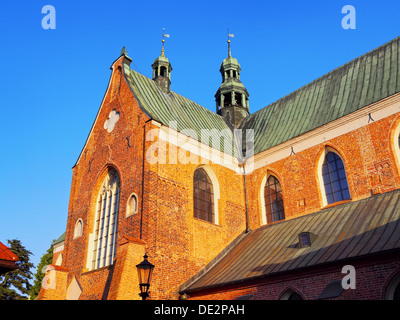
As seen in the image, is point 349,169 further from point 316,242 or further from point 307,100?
point 307,100

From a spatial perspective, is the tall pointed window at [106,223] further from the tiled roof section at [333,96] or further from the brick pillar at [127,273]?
the tiled roof section at [333,96]

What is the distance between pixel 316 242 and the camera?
12.0m

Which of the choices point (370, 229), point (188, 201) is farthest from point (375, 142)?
point (188, 201)

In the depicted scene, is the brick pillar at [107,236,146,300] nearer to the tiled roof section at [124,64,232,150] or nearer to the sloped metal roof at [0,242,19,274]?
the sloped metal roof at [0,242,19,274]

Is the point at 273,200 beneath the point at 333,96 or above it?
beneath

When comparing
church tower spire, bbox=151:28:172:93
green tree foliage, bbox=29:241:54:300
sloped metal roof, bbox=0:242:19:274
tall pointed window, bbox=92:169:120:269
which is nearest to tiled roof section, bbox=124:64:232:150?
church tower spire, bbox=151:28:172:93

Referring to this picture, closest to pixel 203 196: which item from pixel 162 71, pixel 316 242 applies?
pixel 316 242

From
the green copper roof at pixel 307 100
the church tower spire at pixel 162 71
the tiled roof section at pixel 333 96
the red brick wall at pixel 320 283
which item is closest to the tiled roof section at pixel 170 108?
the green copper roof at pixel 307 100

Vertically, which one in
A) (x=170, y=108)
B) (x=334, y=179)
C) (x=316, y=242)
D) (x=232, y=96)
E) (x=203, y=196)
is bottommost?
(x=316, y=242)

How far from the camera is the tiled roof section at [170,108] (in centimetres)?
1623

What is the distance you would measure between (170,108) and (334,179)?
7727mm

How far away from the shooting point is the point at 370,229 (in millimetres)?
10969

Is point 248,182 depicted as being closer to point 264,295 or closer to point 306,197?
point 306,197

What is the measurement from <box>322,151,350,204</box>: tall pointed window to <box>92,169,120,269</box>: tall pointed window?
834 cm
